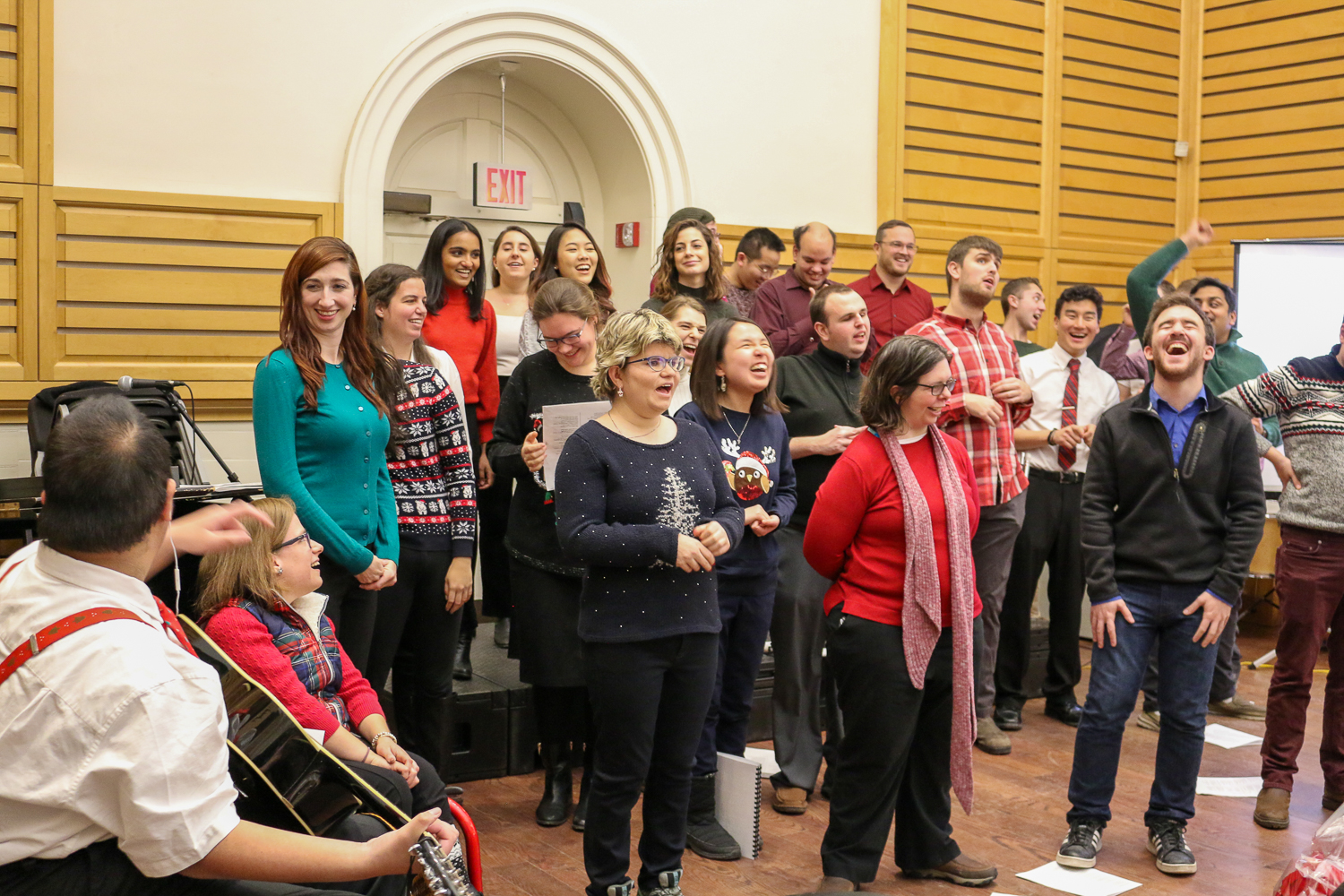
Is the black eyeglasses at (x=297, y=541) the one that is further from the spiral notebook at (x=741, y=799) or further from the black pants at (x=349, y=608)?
the spiral notebook at (x=741, y=799)

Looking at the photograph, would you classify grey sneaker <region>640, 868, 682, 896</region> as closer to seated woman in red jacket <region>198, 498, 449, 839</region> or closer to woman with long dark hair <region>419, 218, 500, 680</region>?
seated woman in red jacket <region>198, 498, 449, 839</region>

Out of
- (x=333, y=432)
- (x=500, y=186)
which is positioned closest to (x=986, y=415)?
(x=333, y=432)

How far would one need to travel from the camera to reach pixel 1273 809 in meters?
3.64

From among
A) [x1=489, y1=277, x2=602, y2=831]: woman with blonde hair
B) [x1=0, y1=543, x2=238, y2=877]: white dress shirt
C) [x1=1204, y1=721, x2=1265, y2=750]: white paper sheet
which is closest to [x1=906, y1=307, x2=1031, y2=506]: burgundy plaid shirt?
[x1=1204, y1=721, x2=1265, y2=750]: white paper sheet

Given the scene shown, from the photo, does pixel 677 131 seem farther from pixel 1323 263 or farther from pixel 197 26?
pixel 1323 263

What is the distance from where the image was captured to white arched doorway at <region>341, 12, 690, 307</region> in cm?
548

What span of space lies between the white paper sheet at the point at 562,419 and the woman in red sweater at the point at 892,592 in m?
0.69

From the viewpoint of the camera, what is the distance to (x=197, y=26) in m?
5.05

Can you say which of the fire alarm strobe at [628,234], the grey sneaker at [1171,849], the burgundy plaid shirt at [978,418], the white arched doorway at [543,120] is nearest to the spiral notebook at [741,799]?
the grey sneaker at [1171,849]

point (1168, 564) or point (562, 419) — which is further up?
point (562, 419)

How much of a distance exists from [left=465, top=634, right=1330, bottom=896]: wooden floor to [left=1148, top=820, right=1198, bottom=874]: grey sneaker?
0.03m

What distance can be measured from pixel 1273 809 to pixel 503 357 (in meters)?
3.07

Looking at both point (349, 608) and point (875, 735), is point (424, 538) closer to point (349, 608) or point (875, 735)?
point (349, 608)

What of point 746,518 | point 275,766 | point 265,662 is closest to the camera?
point 275,766
